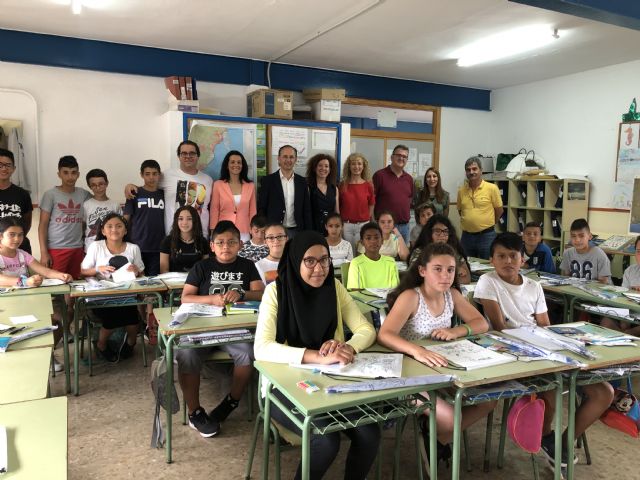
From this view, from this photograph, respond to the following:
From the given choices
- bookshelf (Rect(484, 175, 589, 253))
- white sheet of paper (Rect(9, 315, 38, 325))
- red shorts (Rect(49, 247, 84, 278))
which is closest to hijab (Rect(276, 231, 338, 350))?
white sheet of paper (Rect(9, 315, 38, 325))

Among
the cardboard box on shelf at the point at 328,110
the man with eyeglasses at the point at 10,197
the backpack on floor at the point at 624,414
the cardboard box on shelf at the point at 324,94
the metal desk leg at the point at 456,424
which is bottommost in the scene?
the backpack on floor at the point at 624,414

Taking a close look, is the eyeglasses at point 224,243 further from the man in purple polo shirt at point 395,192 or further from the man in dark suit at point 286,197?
the man in purple polo shirt at point 395,192

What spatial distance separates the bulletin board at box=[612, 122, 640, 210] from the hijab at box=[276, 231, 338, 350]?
543cm

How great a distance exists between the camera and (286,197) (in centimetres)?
543

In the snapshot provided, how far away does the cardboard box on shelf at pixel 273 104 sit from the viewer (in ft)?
19.2

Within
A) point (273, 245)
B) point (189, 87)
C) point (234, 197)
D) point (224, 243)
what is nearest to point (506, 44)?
point (234, 197)

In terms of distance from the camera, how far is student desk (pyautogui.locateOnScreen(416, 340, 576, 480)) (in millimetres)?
1939

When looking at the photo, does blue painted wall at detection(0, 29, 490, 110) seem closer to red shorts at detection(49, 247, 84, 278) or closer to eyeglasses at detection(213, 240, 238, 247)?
red shorts at detection(49, 247, 84, 278)

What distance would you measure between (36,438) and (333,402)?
2.85 ft

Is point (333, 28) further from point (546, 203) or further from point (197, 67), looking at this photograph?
point (546, 203)

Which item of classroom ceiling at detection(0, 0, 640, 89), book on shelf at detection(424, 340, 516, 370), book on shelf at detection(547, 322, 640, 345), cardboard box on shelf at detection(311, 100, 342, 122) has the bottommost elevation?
book on shelf at detection(547, 322, 640, 345)

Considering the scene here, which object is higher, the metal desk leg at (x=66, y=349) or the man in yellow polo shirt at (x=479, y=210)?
the man in yellow polo shirt at (x=479, y=210)

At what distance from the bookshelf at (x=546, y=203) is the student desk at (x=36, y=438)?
21.2ft

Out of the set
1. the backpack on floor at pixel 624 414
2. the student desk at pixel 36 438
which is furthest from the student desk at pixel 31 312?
the backpack on floor at pixel 624 414
